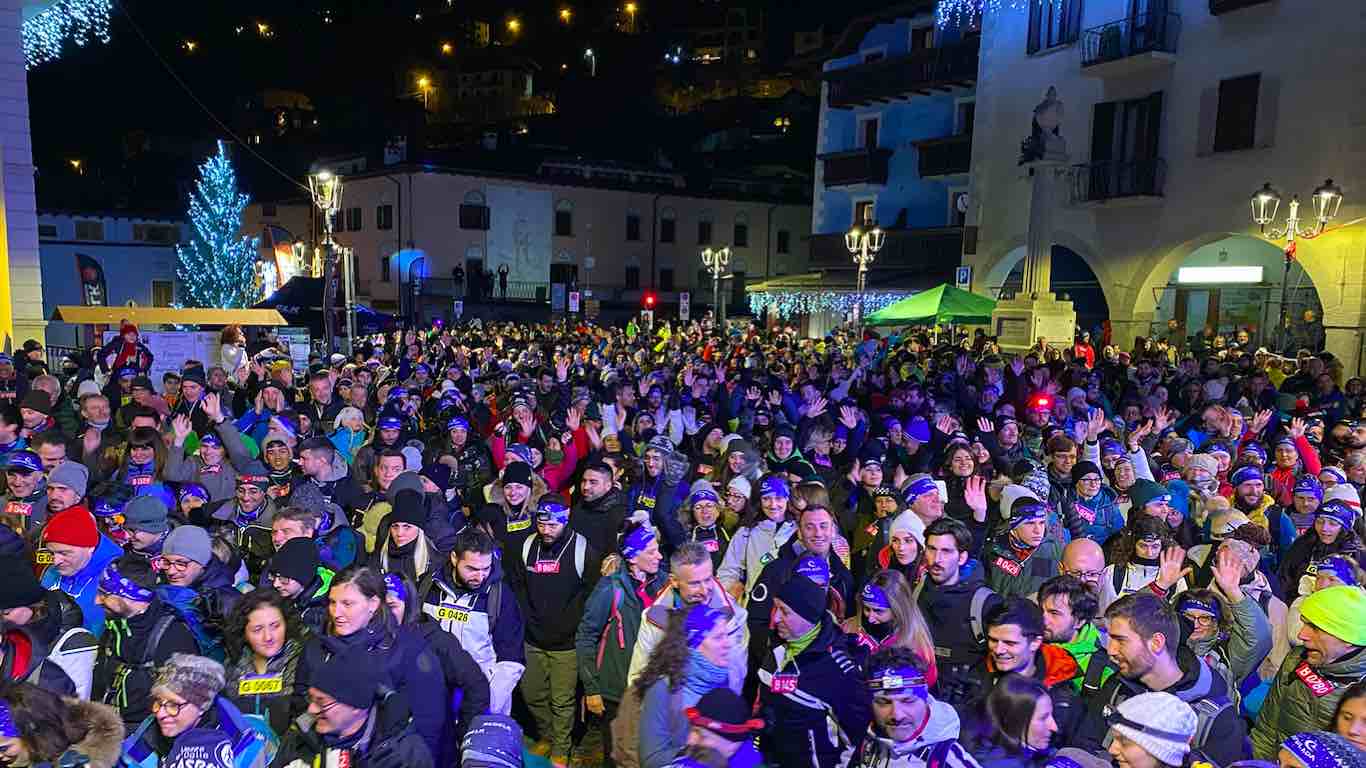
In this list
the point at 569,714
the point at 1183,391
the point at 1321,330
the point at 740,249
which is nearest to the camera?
the point at 569,714

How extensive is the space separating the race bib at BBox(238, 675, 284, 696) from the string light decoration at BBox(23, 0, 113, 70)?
807 inches

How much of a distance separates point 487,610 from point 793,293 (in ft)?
91.4

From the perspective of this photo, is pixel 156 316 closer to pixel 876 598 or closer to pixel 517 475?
pixel 517 475

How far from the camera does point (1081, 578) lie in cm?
505

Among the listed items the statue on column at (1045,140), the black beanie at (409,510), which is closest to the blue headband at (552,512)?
the black beanie at (409,510)

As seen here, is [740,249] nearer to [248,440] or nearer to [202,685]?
[248,440]

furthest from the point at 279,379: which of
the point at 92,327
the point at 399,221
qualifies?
the point at 399,221

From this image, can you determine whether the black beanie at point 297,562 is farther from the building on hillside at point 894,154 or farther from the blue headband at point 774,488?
the building on hillside at point 894,154

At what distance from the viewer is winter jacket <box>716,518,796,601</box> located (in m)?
6.05

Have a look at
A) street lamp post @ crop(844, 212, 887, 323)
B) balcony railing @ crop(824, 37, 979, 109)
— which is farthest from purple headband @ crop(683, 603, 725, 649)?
balcony railing @ crop(824, 37, 979, 109)

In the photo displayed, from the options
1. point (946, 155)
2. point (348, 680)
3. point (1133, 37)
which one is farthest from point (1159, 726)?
point (946, 155)

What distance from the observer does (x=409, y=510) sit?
5.65m

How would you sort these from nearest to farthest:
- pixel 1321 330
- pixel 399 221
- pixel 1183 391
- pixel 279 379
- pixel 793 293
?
pixel 279 379 < pixel 1183 391 < pixel 1321 330 < pixel 793 293 < pixel 399 221

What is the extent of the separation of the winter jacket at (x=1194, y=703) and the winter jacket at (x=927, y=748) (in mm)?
965
